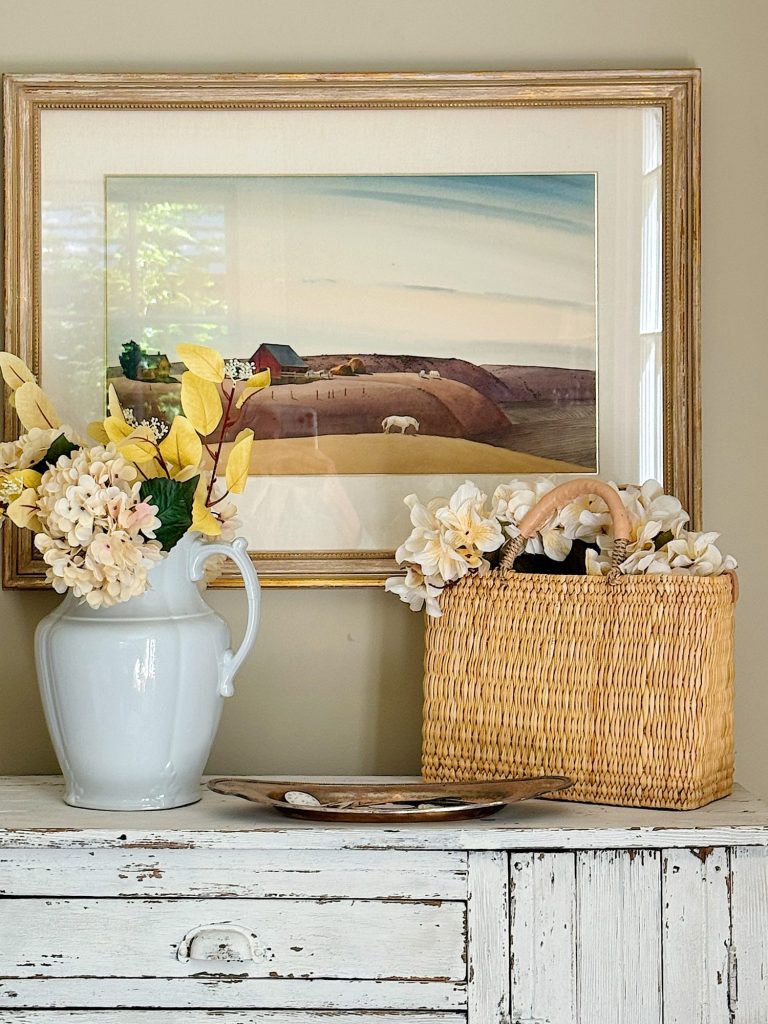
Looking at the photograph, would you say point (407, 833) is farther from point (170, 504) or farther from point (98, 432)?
point (98, 432)

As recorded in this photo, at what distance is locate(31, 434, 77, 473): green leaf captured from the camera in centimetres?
126

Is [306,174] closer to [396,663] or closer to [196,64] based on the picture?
[196,64]

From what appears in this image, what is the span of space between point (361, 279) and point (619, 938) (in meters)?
0.90

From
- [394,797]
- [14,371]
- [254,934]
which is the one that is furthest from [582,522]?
[14,371]

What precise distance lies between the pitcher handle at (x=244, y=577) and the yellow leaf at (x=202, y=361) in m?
0.20

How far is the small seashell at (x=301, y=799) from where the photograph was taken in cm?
124

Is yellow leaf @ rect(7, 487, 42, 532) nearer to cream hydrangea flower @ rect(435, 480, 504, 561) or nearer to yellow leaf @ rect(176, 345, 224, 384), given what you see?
yellow leaf @ rect(176, 345, 224, 384)

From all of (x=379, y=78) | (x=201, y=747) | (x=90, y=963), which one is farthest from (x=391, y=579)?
(x=379, y=78)

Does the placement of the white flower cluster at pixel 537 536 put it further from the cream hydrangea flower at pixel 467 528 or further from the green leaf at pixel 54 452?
the green leaf at pixel 54 452

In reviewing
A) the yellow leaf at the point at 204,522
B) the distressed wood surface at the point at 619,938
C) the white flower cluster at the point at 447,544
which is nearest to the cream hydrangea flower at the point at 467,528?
the white flower cluster at the point at 447,544

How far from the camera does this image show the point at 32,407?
4.26 ft

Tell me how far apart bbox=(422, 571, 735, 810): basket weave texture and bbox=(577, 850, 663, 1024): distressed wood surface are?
124 mm

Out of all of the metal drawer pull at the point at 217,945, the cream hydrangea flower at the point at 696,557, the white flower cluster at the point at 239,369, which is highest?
the white flower cluster at the point at 239,369

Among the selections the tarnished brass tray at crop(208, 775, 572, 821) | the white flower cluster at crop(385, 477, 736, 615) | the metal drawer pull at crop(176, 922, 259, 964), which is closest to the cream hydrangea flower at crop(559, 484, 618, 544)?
the white flower cluster at crop(385, 477, 736, 615)
